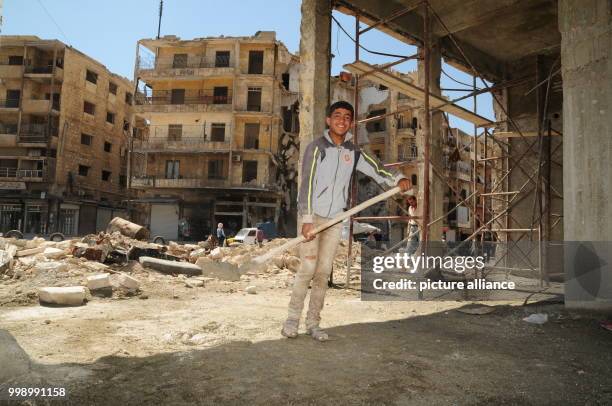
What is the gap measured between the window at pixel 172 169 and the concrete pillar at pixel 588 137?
3028 cm

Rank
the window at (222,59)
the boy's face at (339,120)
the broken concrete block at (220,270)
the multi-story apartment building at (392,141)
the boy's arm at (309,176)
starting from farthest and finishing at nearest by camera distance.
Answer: the multi-story apartment building at (392,141) → the window at (222,59) → the broken concrete block at (220,270) → the boy's face at (339,120) → the boy's arm at (309,176)

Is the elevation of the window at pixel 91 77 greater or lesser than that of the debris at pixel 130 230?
greater

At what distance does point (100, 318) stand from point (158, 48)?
33979mm

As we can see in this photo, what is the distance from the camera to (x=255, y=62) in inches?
1284

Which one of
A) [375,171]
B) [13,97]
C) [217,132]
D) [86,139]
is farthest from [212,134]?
[375,171]

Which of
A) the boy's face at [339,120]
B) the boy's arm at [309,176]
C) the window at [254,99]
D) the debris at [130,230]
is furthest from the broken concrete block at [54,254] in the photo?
the window at [254,99]

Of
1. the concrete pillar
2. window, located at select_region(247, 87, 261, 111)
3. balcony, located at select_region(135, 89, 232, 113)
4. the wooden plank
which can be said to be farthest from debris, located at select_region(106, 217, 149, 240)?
window, located at select_region(247, 87, 261, 111)

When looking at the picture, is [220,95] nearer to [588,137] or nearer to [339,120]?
[339,120]

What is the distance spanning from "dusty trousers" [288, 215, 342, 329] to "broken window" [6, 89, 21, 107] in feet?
127

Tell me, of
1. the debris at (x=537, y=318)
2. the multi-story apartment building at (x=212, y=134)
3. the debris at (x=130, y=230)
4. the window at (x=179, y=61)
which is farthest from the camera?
the window at (x=179, y=61)

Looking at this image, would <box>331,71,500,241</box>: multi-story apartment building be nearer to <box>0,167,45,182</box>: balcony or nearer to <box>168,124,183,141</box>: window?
<box>168,124,183,141</box>: window

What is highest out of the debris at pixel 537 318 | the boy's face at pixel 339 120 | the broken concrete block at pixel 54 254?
the boy's face at pixel 339 120

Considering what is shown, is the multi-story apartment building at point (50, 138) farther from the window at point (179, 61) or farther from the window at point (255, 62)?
the window at point (255, 62)

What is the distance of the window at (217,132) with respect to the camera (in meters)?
32.1
